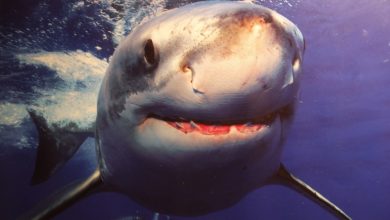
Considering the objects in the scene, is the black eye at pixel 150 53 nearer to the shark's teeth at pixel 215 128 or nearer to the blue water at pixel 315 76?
the shark's teeth at pixel 215 128

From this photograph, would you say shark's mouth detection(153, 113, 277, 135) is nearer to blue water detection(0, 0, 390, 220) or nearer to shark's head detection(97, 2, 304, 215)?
shark's head detection(97, 2, 304, 215)

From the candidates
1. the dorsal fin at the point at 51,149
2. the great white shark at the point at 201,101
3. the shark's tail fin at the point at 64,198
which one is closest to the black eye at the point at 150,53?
the great white shark at the point at 201,101

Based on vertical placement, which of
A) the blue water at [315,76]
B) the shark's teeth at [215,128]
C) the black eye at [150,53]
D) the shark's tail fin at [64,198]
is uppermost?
the black eye at [150,53]

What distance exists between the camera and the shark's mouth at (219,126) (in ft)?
6.53

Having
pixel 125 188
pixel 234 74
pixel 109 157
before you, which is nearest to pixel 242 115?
pixel 234 74

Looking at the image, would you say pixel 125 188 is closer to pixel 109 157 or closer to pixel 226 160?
pixel 109 157

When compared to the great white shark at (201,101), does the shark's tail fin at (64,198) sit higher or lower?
lower

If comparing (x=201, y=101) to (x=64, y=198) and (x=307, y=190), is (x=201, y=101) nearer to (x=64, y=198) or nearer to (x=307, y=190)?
(x=64, y=198)

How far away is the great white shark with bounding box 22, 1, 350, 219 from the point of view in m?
1.65

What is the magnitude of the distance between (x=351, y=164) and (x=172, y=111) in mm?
35307

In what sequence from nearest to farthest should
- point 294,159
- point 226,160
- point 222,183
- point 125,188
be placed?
point 226,160, point 222,183, point 125,188, point 294,159

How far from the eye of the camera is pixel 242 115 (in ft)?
5.95

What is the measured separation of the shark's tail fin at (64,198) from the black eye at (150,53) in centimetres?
226

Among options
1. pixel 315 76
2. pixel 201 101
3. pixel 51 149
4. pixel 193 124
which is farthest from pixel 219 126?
pixel 315 76
